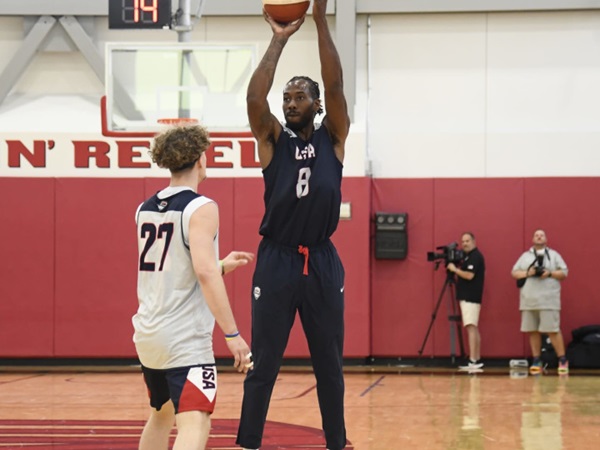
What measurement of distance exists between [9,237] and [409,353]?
5693 mm

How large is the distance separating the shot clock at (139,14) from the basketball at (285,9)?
635 cm

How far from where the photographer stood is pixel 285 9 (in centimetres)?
490

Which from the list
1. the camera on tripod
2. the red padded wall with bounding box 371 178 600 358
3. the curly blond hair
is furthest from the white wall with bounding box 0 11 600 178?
the curly blond hair

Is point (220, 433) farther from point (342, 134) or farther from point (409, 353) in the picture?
point (409, 353)

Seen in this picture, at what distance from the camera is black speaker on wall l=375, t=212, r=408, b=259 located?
1394cm

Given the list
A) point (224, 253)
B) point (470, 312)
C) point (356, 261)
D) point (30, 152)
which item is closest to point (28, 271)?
point (30, 152)

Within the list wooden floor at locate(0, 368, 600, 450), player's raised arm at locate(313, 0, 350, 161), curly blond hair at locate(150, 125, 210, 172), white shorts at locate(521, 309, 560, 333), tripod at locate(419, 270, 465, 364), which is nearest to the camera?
curly blond hair at locate(150, 125, 210, 172)

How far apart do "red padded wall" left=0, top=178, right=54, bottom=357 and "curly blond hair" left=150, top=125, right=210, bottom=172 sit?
9.67 m

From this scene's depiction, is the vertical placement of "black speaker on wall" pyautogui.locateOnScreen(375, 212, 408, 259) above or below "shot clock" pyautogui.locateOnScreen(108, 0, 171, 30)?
below

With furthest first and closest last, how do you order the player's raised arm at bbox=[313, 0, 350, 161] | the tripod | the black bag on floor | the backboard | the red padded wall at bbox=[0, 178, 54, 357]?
the red padded wall at bbox=[0, 178, 54, 357]
the tripod
the black bag on floor
the backboard
the player's raised arm at bbox=[313, 0, 350, 161]

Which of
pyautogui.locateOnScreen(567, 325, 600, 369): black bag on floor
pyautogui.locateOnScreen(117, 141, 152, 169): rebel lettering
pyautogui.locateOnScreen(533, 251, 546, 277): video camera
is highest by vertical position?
pyautogui.locateOnScreen(117, 141, 152, 169): rebel lettering

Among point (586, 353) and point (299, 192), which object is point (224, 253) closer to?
point (586, 353)

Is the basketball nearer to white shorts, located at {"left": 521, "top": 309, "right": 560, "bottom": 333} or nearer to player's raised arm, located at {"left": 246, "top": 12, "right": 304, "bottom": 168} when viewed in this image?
player's raised arm, located at {"left": 246, "top": 12, "right": 304, "bottom": 168}

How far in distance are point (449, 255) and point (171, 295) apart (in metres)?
9.42
